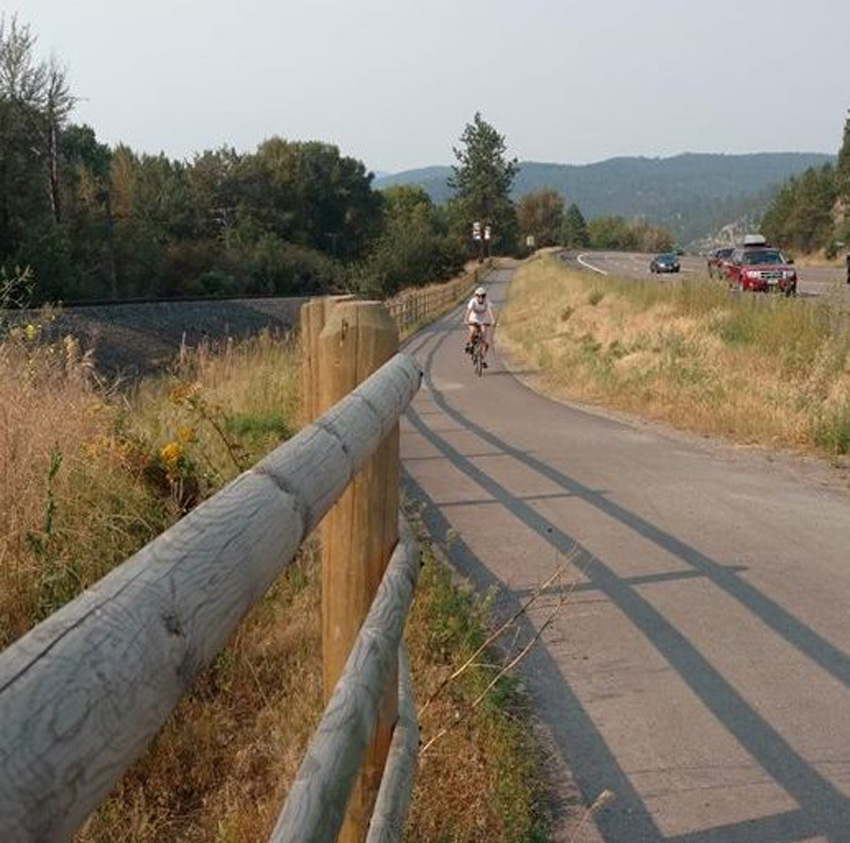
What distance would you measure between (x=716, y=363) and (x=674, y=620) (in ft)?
31.1

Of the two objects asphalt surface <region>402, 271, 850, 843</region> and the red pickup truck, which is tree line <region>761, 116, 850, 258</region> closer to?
the red pickup truck

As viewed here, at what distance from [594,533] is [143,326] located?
23.8 metres

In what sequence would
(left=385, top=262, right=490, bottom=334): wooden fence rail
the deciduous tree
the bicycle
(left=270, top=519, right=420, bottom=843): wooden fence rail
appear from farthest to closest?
the deciduous tree
(left=385, top=262, right=490, bottom=334): wooden fence rail
the bicycle
(left=270, top=519, right=420, bottom=843): wooden fence rail

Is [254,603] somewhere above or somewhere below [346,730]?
above

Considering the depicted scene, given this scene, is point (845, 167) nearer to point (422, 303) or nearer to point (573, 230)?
point (422, 303)

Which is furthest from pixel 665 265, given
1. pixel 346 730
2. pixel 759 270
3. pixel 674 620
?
pixel 346 730

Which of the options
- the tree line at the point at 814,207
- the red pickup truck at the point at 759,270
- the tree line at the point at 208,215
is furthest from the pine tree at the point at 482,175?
the red pickup truck at the point at 759,270

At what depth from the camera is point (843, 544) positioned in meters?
6.64

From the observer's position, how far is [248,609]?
1300 millimetres

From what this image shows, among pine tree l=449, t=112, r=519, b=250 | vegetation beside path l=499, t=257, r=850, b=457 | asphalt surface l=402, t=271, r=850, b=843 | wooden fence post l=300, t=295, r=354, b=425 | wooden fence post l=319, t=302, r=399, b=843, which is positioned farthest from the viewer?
pine tree l=449, t=112, r=519, b=250

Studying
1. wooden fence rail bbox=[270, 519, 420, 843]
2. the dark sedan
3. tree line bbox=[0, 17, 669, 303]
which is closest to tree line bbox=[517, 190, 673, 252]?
tree line bbox=[0, 17, 669, 303]

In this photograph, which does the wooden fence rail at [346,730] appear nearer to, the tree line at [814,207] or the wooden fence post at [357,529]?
the wooden fence post at [357,529]

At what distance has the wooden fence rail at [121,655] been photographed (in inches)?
32.4

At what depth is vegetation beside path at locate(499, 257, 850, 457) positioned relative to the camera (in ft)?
35.6
